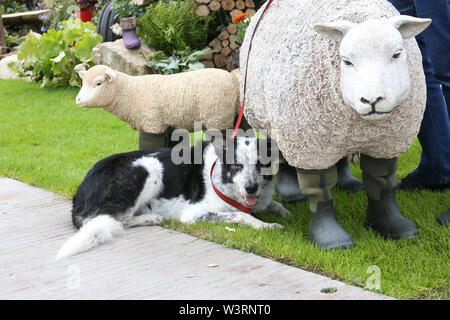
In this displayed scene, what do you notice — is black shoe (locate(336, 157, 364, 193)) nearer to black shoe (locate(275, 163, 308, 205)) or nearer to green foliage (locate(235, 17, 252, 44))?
black shoe (locate(275, 163, 308, 205))

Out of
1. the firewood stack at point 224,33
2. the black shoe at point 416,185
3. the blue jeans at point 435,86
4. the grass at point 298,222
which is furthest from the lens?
the firewood stack at point 224,33

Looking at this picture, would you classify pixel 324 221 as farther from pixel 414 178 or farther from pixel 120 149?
pixel 120 149

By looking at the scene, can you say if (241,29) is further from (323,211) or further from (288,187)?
(323,211)

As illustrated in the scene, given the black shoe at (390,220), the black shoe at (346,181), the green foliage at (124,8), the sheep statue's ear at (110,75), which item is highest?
the sheep statue's ear at (110,75)

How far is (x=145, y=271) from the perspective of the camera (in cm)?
296

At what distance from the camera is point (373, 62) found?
258 cm

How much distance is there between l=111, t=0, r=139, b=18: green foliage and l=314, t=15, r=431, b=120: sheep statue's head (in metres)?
6.29

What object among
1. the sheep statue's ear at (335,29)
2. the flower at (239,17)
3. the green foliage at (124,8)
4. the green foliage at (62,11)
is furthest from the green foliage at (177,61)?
the green foliage at (62,11)

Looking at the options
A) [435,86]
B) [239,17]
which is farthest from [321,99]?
[239,17]

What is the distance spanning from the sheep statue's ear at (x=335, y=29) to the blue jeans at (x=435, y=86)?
1252 millimetres

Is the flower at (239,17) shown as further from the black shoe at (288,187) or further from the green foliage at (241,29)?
the black shoe at (288,187)

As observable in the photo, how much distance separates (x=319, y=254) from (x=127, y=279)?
3.51 feet

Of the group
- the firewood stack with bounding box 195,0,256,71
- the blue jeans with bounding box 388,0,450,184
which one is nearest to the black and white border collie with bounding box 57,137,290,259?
the blue jeans with bounding box 388,0,450,184

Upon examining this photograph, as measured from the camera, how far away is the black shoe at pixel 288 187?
14.3 ft
